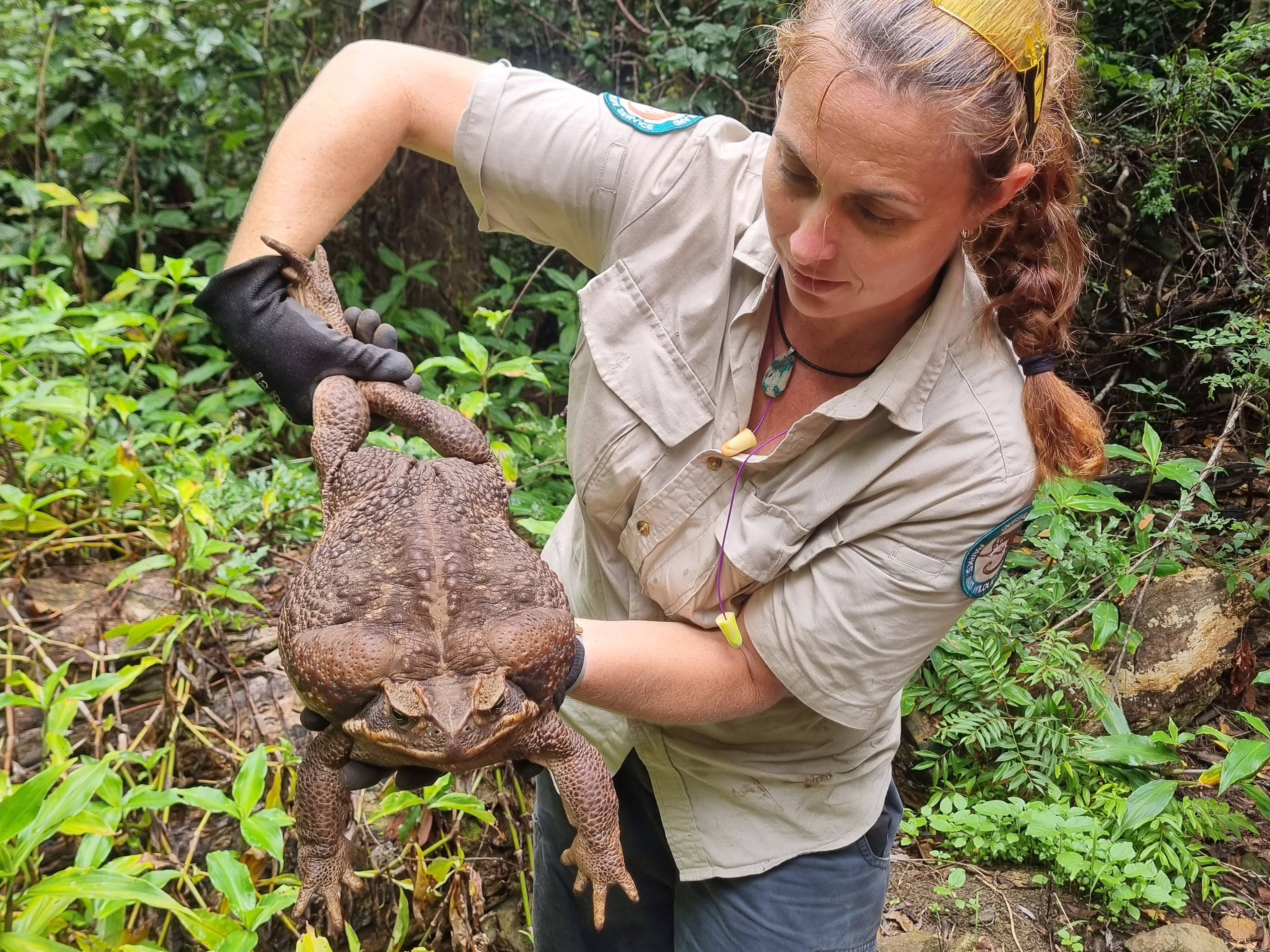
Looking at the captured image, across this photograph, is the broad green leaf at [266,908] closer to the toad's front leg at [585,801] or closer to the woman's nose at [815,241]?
the toad's front leg at [585,801]

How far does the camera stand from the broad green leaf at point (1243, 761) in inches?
112

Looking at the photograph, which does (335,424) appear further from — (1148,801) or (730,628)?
(1148,801)

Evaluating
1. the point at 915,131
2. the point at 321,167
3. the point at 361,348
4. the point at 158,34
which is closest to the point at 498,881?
the point at 361,348

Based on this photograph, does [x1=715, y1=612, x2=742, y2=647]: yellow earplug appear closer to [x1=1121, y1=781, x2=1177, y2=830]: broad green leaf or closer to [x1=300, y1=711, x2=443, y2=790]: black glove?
[x1=300, y1=711, x2=443, y2=790]: black glove

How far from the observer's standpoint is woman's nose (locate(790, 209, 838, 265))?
1737 mm

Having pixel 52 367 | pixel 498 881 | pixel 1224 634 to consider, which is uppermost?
pixel 52 367

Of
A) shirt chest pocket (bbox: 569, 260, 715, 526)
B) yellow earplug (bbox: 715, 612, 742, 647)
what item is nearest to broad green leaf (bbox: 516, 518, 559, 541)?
shirt chest pocket (bbox: 569, 260, 715, 526)

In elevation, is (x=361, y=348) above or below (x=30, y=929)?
above

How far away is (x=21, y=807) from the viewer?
1.96 meters

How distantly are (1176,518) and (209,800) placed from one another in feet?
13.3

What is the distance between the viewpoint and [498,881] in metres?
3.50

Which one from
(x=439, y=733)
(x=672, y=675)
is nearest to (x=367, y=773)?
(x=439, y=733)

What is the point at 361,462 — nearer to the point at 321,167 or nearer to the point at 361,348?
the point at 361,348

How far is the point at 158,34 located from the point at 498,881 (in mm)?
5174
